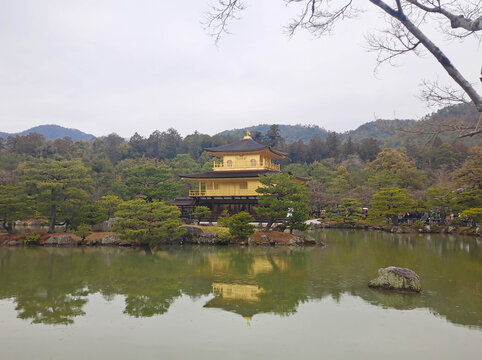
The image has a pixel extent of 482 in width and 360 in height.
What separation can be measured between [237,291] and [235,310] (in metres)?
1.55

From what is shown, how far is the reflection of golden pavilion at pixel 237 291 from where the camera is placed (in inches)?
337

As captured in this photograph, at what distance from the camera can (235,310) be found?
7574 millimetres

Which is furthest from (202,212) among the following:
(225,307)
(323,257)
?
(225,307)

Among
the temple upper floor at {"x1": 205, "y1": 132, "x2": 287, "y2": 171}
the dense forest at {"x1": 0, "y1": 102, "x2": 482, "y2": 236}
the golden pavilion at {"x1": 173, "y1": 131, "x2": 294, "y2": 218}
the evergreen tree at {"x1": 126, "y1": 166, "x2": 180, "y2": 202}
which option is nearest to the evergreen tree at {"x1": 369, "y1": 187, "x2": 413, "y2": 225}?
the dense forest at {"x1": 0, "y1": 102, "x2": 482, "y2": 236}

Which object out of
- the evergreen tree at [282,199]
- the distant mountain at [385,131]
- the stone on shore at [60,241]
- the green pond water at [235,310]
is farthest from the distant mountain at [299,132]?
the green pond water at [235,310]

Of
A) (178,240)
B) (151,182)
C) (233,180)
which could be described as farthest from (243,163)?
(178,240)

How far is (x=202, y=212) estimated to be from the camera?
71.1 ft

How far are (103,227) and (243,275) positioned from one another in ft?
44.6

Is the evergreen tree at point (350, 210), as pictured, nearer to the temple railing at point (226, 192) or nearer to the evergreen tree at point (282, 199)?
the temple railing at point (226, 192)

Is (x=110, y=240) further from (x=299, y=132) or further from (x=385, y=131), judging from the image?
(x=299, y=132)

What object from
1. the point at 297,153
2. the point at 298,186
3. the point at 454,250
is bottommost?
the point at 454,250

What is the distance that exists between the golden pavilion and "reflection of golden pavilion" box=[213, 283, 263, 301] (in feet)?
44.2

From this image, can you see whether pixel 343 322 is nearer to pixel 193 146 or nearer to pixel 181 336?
pixel 181 336

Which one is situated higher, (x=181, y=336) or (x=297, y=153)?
(x=297, y=153)
